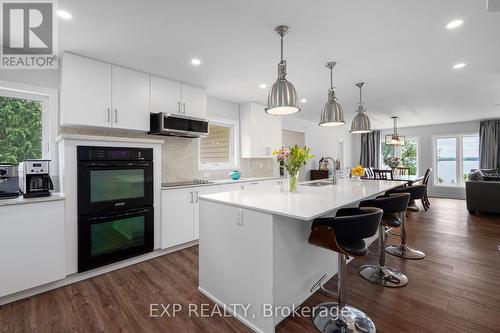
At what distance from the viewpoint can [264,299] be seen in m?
1.73

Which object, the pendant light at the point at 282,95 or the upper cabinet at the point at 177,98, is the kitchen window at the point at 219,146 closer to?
the upper cabinet at the point at 177,98

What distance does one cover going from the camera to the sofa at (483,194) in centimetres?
502

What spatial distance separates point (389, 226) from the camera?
2438 millimetres

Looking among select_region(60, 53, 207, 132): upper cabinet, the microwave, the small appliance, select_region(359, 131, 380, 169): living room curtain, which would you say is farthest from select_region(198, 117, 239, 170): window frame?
select_region(359, 131, 380, 169): living room curtain

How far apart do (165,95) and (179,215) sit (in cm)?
174

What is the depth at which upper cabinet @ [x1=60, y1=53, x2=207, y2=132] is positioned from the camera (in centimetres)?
264

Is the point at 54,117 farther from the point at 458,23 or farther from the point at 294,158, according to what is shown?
the point at 458,23

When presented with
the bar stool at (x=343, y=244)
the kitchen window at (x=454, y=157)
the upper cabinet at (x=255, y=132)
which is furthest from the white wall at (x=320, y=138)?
the bar stool at (x=343, y=244)

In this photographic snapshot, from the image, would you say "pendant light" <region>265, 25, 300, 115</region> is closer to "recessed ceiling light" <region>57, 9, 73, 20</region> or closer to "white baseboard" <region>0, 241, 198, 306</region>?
"recessed ceiling light" <region>57, 9, 73, 20</region>

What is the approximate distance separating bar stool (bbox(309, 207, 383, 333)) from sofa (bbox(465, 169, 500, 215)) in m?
5.29

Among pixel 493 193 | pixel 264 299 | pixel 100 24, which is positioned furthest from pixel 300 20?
pixel 493 193

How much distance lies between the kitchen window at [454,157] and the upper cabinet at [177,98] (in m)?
8.13

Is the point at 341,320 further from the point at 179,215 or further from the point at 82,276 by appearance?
the point at 82,276

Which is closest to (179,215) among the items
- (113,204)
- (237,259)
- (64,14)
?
(113,204)
